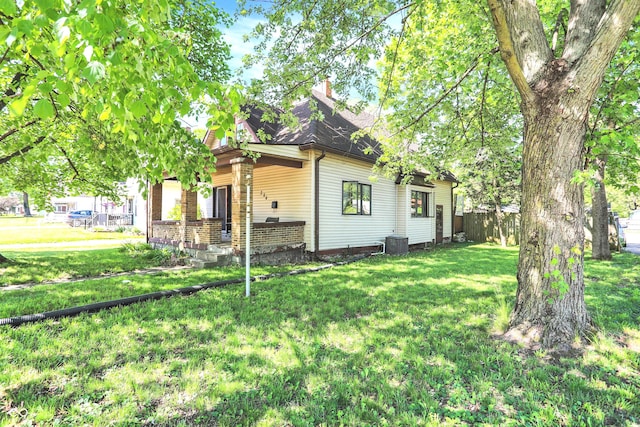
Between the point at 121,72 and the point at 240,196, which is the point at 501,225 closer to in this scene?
the point at 240,196

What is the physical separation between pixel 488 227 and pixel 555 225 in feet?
55.1

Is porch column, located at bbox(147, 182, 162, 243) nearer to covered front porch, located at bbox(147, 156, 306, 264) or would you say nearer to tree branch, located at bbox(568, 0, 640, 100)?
covered front porch, located at bbox(147, 156, 306, 264)

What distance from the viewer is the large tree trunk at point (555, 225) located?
350 cm

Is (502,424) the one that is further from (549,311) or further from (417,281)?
(417,281)

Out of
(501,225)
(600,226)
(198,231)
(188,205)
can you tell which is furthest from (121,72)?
(501,225)

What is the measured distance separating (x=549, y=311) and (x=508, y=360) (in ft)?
2.80

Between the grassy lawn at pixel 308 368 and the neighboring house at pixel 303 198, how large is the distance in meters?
4.34

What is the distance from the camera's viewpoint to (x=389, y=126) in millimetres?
7227

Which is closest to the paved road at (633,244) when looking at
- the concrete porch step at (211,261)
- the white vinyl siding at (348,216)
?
the white vinyl siding at (348,216)

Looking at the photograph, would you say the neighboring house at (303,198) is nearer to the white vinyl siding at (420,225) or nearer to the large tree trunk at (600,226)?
the white vinyl siding at (420,225)

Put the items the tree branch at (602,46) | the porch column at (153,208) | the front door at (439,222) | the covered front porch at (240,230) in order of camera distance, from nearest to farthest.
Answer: the tree branch at (602,46)
the covered front porch at (240,230)
the porch column at (153,208)
the front door at (439,222)

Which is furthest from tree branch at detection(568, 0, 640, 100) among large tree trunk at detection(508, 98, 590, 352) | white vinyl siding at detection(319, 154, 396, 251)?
white vinyl siding at detection(319, 154, 396, 251)

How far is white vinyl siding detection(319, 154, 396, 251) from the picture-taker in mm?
10523

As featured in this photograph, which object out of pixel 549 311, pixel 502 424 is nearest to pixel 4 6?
pixel 502 424
